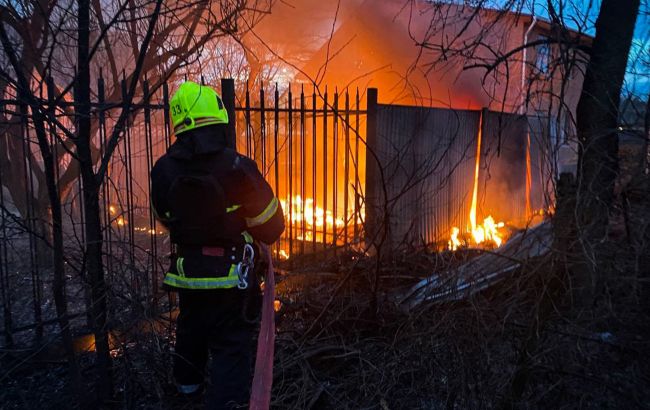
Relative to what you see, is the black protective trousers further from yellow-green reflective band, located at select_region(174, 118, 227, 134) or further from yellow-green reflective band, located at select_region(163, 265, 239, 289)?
yellow-green reflective band, located at select_region(174, 118, 227, 134)

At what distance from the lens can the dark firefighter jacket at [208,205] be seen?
271 centimetres

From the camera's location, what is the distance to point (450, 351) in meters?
2.96

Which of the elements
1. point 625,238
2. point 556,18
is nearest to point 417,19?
point 556,18

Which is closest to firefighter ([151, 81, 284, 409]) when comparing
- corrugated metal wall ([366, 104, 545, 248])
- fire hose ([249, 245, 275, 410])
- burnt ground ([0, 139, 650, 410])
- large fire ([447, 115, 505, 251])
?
fire hose ([249, 245, 275, 410])

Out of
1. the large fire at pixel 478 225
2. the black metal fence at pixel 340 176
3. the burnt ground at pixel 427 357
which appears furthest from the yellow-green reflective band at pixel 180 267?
the large fire at pixel 478 225

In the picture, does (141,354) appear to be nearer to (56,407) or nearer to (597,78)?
(56,407)

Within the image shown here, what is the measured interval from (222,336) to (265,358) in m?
0.30

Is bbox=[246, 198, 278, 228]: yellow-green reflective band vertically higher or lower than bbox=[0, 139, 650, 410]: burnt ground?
higher

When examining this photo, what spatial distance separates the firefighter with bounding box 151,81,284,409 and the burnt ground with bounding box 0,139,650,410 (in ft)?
1.30

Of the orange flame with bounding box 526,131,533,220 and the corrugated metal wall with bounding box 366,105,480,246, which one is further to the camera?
the orange flame with bounding box 526,131,533,220

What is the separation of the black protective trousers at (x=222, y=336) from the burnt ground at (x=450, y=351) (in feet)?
0.99

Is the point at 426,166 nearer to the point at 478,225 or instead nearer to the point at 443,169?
the point at 443,169

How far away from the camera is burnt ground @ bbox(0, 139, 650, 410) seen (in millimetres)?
2625

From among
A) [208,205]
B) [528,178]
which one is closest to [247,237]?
[208,205]
